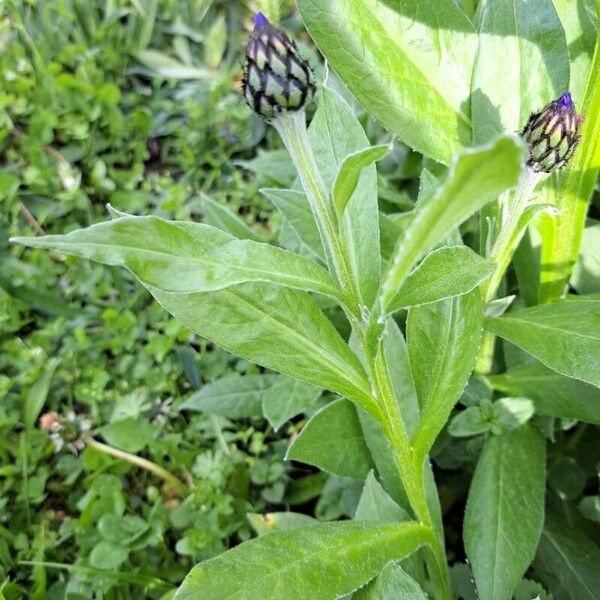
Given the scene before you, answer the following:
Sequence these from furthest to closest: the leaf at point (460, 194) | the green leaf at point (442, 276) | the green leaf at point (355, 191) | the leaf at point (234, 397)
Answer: the leaf at point (234, 397) → the green leaf at point (355, 191) → the green leaf at point (442, 276) → the leaf at point (460, 194)

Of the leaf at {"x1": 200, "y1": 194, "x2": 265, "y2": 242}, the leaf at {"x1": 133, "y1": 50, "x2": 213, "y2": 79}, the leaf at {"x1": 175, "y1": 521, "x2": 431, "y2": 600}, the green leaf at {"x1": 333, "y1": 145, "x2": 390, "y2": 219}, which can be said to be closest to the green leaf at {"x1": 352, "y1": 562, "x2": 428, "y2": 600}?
the leaf at {"x1": 175, "y1": 521, "x2": 431, "y2": 600}

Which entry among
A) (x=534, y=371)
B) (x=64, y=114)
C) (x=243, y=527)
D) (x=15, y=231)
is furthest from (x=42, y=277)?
(x=534, y=371)

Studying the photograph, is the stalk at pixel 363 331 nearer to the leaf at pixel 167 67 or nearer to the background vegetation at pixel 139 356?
the background vegetation at pixel 139 356

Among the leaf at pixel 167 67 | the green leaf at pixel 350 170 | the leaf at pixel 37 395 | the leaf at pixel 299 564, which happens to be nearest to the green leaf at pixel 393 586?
the leaf at pixel 299 564

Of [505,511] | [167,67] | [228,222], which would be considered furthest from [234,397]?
[167,67]

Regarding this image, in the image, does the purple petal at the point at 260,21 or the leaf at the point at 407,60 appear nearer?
the purple petal at the point at 260,21

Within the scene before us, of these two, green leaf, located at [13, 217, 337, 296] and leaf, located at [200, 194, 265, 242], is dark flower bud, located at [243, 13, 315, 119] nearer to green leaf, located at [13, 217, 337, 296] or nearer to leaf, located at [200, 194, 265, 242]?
green leaf, located at [13, 217, 337, 296]

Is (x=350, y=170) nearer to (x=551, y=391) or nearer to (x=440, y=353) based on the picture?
(x=440, y=353)
